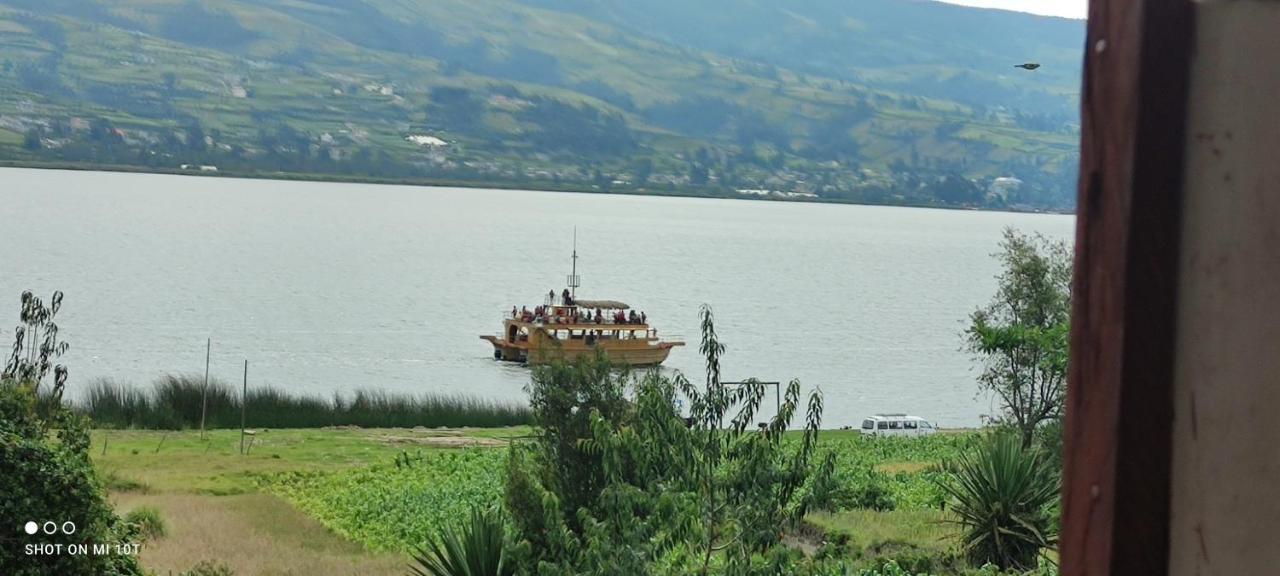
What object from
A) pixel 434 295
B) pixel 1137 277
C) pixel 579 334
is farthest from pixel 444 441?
pixel 434 295

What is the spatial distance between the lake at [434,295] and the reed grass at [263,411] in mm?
9815

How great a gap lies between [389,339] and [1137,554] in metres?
74.3

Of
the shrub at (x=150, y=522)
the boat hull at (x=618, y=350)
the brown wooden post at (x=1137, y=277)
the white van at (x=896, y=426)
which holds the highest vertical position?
the brown wooden post at (x=1137, y=277)

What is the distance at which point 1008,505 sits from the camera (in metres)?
13.8

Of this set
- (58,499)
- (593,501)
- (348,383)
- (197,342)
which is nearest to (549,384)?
(593,501)

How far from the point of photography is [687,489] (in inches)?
384

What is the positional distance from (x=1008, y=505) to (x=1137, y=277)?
12.9 metres

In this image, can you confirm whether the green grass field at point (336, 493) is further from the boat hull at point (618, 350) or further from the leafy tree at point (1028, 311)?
the boat hull at point (618, 350)

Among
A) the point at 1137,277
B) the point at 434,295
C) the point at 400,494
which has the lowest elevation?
the point at 400,494

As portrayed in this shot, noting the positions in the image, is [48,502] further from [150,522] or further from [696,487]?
[150,522]

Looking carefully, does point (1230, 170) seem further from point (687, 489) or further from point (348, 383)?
point (348, 383)

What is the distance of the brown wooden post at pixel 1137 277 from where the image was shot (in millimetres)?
1366

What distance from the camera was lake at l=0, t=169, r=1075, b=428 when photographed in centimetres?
6294

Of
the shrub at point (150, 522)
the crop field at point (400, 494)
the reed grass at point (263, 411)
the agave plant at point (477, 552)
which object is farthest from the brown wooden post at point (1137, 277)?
the reed grass at point (263, 411)
